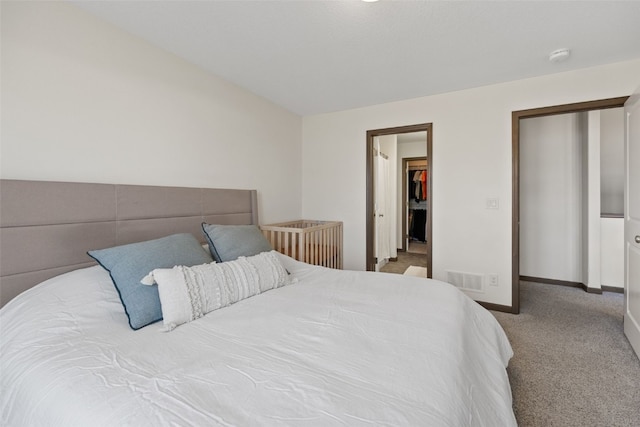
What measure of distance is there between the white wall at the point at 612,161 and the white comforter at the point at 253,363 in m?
3.68

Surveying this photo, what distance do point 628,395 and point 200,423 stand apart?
7.97 ft

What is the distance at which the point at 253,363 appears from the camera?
101cm

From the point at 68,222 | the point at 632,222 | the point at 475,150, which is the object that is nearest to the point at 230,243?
the point at 68,222

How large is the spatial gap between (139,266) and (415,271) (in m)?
4.06

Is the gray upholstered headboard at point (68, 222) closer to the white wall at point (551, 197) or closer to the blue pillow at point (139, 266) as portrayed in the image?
the blue pillow at point (139, 266)

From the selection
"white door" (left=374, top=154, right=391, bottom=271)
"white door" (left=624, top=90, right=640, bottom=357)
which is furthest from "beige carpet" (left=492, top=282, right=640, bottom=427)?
"white door" (left=374, top=154, right=391, bottom=271)

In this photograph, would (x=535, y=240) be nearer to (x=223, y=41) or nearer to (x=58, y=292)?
(x=223, y=41)

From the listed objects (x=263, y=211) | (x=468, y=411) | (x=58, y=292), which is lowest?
(x=468, y=411)

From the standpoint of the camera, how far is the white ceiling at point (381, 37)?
5.79 ft

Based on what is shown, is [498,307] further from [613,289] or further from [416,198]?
[416,198]

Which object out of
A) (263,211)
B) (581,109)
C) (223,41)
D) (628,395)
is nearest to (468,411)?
(628,395)

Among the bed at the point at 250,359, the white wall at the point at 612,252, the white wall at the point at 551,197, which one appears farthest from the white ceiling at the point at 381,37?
the white wall at the point at 612,252

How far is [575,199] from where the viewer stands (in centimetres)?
379

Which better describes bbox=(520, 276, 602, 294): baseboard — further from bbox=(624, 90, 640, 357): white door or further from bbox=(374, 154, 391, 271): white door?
bbox=(374, 154, 391, 271): white door
